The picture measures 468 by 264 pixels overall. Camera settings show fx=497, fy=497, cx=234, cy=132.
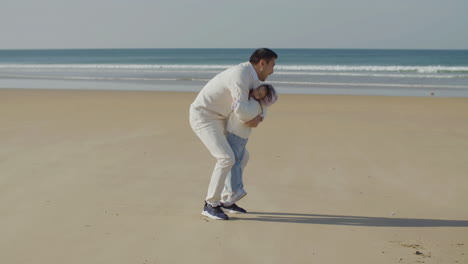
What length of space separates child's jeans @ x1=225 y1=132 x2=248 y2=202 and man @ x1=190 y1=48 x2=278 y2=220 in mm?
94

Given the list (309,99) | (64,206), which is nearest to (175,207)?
(64,206)

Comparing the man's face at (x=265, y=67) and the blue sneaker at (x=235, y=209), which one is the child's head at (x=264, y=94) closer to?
the man's face at (x=265, y=67)

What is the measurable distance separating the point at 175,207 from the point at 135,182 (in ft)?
3.37

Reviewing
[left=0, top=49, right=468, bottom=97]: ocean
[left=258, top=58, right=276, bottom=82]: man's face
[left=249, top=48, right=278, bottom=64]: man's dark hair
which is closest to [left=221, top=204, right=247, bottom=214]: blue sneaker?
[left=258, top=58, right=276, bottom=82]: man's face

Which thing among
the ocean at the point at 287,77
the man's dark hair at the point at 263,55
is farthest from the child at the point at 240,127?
the ocean at the point at 287,77

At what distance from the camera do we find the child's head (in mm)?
4156

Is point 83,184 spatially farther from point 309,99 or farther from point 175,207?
point 309,99

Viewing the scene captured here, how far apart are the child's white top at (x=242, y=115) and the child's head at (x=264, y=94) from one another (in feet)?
0.15

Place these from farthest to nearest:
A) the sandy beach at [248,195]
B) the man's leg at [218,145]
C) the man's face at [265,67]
A: 1. the man's leg at [218,145]
2. the man's face at [265,67]
3. the sandy beach at [248,195]

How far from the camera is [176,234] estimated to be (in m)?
4.13

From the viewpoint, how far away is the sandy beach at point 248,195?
151 inches

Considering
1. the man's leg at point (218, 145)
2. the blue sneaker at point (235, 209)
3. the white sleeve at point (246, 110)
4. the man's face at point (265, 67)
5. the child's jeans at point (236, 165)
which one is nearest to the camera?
the white sleeve at point (246, 110)

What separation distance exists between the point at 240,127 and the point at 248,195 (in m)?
1.23

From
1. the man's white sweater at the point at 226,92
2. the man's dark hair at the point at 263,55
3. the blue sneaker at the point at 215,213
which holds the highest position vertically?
the man's dark hair at the point at 263,55
